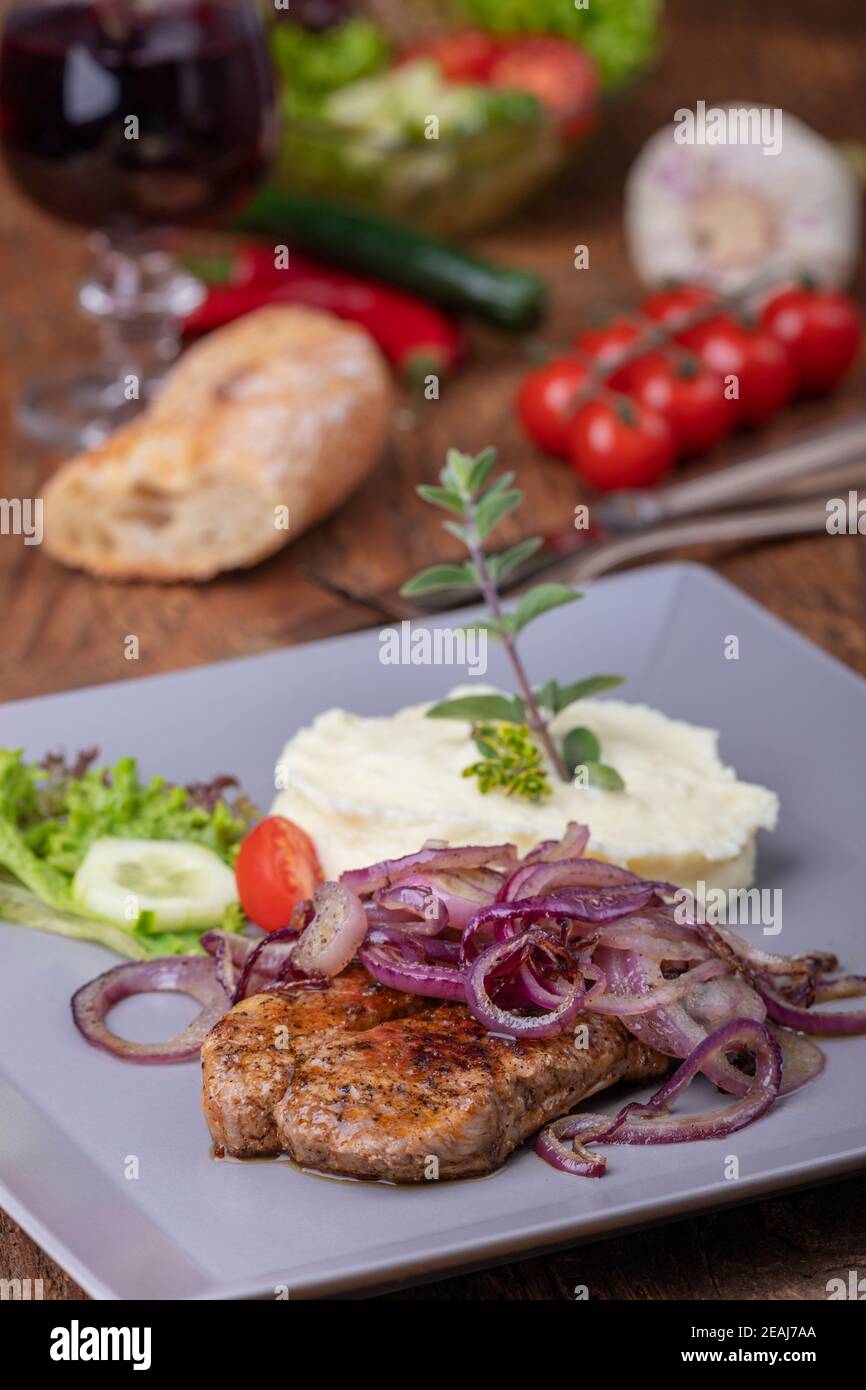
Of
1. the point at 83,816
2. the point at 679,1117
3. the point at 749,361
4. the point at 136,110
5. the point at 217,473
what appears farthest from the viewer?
the point at 749,361

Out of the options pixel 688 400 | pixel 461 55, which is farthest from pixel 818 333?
pixel 461 55

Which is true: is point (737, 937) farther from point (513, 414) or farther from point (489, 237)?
point (489, 237)

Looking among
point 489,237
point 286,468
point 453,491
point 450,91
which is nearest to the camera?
point 453,491

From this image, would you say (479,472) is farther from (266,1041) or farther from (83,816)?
(266,1041)

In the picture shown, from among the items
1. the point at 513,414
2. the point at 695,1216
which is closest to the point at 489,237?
the point at 513,414

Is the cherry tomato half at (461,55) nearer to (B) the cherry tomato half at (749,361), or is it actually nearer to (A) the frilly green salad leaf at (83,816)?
(B) the cherry tomato half at (749,361)

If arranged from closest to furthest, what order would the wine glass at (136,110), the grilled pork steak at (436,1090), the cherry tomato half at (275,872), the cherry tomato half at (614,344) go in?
1. the grilled pork steak at (436,1090)
2. the cherry tomato half at (275,872)
3. the wine glass at (136,110)
4. the cherry tomato half at (614,344)

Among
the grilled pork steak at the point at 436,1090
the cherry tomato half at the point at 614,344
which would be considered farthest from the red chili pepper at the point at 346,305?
the grilled pork steak at the point at 436,1090
